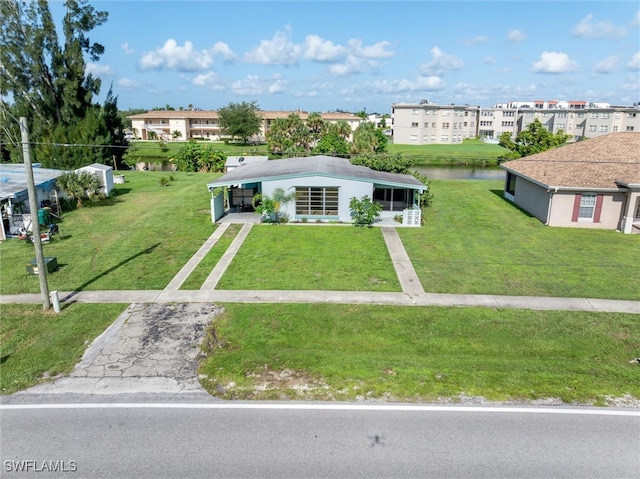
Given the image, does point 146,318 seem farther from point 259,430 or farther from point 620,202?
point 620,202

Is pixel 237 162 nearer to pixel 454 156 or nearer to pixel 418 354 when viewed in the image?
pixel 418 354

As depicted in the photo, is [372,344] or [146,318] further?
[146,318]

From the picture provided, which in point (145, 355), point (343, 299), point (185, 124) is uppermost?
point (185, 124)

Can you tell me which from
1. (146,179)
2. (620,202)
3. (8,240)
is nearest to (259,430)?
(8,240)

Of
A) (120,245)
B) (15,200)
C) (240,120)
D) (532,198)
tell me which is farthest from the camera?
(240,120)

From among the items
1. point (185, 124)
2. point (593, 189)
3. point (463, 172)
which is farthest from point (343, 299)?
point (185, 124)

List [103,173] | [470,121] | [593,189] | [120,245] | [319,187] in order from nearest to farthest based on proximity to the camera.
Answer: [120,245] < [593,189] < [319,187] < [103,173] < [470,121]
